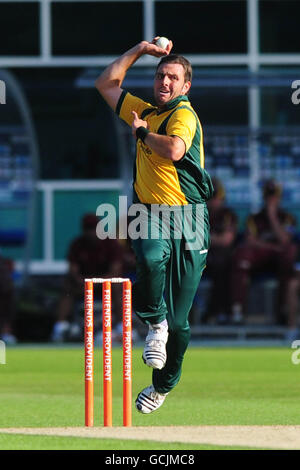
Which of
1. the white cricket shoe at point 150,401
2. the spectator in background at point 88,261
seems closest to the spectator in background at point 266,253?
the spectator in background at point 88,261

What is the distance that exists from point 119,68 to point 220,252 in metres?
8.24

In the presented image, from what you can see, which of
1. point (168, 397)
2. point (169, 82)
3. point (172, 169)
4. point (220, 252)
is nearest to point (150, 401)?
point (172, 169)

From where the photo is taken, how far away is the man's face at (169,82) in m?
8.32

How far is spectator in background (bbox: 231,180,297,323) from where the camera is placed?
659 inches

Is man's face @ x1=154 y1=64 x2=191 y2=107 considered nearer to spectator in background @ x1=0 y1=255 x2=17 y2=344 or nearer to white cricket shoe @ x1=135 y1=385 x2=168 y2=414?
white cricket shoe @ x1=135 y1=385 x2=168 y2=414

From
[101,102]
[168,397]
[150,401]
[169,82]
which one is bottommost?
[168,397]

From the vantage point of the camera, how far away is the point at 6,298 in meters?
17.0

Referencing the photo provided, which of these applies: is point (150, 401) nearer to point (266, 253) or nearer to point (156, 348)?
point (156, 348)

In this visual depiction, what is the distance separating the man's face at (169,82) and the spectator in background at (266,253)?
331 inches

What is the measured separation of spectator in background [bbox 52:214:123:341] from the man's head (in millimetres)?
8403

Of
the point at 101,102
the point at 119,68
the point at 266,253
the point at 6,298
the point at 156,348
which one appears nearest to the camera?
the point at 156,348

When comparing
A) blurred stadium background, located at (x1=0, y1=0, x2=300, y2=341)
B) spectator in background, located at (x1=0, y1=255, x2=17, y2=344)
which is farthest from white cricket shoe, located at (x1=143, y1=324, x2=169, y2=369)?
blurred stadium background, located at (x1=0, y1=0, x2=300, y2=341)
